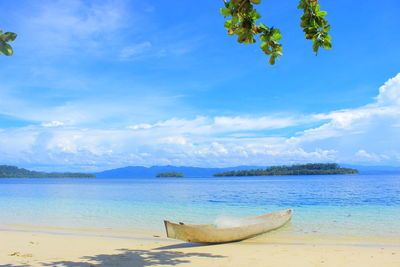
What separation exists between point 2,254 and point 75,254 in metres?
1.80

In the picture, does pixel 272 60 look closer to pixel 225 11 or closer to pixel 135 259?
pixel 225 11

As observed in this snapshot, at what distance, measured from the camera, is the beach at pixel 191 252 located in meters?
7.71

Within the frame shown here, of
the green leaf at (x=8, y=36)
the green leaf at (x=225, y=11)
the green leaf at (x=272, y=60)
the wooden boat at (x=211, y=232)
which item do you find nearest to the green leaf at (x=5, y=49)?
the green leaf at (x=8, y=36)

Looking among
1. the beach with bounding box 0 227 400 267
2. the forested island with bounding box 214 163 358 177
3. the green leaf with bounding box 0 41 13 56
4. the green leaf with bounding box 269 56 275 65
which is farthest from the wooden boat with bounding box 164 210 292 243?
the forested island with bounding box 214 163 358 177

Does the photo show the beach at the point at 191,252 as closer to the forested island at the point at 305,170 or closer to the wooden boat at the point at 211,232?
the wooden boat at the point at 211,232

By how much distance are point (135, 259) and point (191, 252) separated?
5.18ft

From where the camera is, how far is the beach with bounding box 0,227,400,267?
771cm

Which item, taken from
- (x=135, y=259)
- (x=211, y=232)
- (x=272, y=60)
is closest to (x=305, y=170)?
(x=211, y=232)

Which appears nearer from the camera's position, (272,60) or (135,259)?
(272,60)

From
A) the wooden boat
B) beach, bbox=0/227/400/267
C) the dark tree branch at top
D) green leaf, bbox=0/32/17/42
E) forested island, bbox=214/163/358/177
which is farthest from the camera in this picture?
forested island, bbox=214/163/358/177

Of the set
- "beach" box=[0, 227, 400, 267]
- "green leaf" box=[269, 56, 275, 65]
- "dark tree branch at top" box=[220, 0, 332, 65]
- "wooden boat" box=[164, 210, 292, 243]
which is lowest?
"beach" box=[0, 227, 400, 267]

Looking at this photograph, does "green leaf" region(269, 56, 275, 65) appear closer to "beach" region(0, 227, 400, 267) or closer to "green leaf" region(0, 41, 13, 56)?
"green leaf" region(0, 41, 13, 56)

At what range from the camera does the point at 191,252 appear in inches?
351

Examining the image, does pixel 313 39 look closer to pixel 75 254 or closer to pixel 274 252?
pixel 274 252
